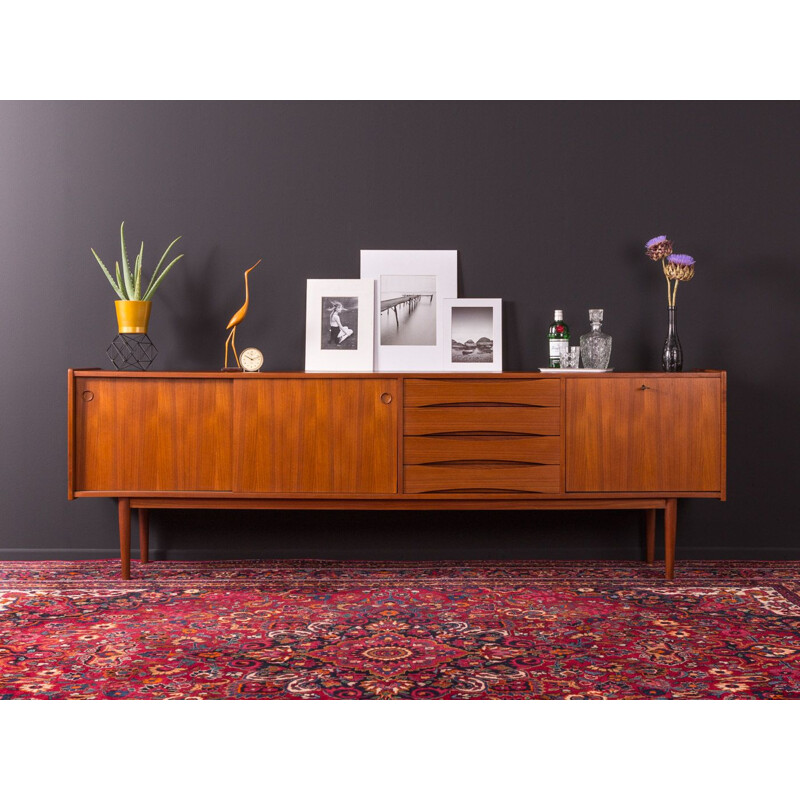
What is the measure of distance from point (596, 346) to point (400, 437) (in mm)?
1069

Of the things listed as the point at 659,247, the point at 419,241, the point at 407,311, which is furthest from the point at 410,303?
the point at 659,247

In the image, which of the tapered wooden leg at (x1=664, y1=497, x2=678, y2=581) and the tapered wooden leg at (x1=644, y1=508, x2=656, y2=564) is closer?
the tapered wooden leg at (x1=664, y1=497, x2=678, y2=581)

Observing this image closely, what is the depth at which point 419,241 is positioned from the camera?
388 cm

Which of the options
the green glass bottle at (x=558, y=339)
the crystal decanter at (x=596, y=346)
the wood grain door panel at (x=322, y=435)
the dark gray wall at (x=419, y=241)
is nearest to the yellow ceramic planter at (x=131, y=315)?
the dark gray wall at (x=419, y=241)

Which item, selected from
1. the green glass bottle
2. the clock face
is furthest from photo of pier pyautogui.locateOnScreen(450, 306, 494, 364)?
the clock face

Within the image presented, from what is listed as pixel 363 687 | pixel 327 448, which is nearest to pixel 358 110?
pixel 327 448

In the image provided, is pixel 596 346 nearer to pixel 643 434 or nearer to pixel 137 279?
pixel 643 434

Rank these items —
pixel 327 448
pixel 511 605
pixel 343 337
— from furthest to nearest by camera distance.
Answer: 1. pixel 343 337
2. pixel 327 448
3. pixel 511 605

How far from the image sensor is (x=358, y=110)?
12.7ft

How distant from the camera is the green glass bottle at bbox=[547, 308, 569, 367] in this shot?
147 inches

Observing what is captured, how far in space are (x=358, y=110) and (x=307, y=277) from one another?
0.87 metres

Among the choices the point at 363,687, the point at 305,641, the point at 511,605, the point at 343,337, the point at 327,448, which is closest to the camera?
the point at 363,687

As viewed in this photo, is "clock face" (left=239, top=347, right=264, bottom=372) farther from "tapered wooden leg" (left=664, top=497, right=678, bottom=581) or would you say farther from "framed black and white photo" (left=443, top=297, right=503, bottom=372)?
"tapered wooden leg" (left=664, top=497, right=678, bottom=581)

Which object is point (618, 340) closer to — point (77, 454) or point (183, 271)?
point (183, 271)
